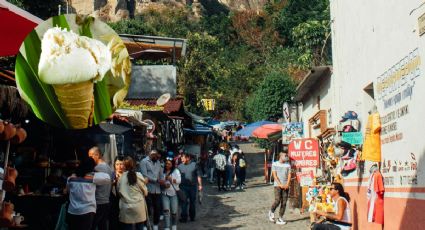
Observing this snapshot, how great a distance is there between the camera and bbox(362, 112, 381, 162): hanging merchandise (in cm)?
770

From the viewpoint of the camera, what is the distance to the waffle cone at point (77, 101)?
8.18ft

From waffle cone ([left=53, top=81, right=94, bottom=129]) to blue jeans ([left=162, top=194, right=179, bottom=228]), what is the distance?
26.3ft

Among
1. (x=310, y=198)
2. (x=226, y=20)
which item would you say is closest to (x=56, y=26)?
(x=310, y=198)

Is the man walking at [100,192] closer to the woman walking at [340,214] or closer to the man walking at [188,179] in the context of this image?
the woman walking at [340,214]

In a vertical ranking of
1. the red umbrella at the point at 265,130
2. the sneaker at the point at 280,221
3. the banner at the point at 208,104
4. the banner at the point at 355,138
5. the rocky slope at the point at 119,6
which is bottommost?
the sneaker at the point at 280,221

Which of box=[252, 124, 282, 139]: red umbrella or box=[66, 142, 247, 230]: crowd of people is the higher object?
box=[252, 124, 282, 139]: red umbrella

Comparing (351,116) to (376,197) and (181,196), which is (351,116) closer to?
(376,197)

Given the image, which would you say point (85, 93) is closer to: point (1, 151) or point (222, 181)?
point (1, 151)

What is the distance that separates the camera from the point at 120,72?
2637 mm

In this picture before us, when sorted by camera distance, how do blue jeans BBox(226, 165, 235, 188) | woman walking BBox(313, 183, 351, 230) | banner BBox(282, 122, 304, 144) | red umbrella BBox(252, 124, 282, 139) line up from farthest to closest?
blue jeans BBox(226, 165, 235, 188), red umbrella BBox(252, 124, 282, 139), banner BBox(282, 122, 304, 144), woman walking BBox(313, 183, 351, 230)

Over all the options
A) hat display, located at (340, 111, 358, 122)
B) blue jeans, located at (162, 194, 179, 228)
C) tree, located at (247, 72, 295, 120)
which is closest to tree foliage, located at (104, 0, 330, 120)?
tree, located at (247, 72, 295, 120)

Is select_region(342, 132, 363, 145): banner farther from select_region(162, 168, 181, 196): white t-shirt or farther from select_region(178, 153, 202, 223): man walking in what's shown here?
select_region(178, 153, 202, 223): man walking

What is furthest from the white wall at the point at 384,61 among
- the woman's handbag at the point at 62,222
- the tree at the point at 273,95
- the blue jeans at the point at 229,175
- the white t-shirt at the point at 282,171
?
the tree at the point at 273,95

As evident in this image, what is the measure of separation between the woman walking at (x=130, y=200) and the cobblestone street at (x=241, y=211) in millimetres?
3950
